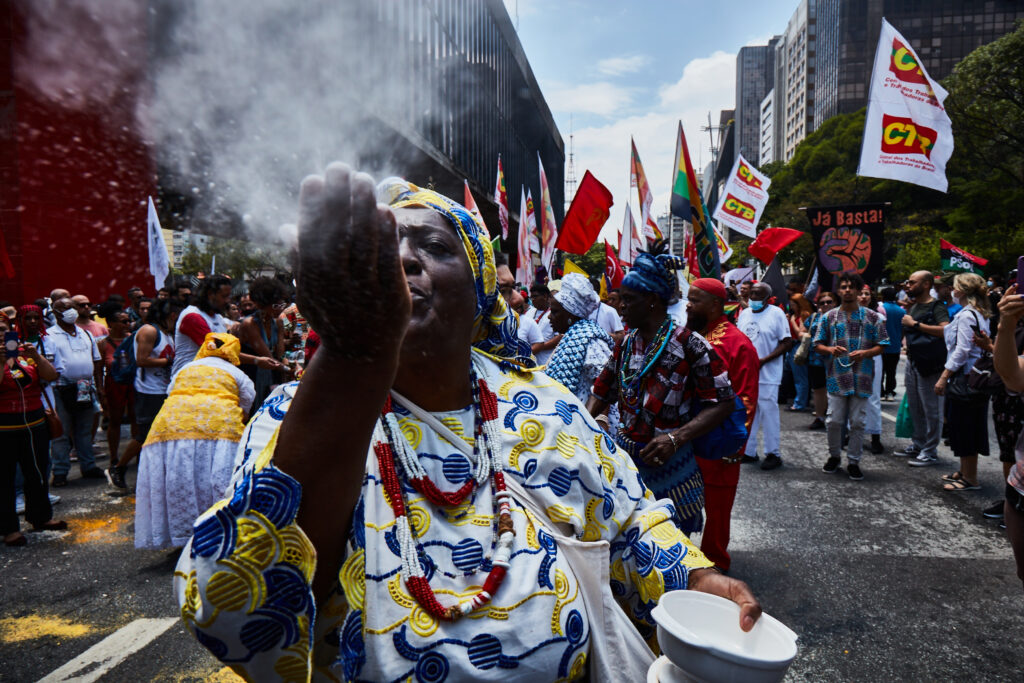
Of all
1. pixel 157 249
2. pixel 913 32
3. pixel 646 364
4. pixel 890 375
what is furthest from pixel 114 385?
pixel 913 32

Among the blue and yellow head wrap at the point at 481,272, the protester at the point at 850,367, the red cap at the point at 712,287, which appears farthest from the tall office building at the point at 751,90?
the blue and yellow head wrap at the point at 481,272

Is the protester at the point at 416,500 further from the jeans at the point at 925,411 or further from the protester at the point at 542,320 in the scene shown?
the jeans at the point at 925,411

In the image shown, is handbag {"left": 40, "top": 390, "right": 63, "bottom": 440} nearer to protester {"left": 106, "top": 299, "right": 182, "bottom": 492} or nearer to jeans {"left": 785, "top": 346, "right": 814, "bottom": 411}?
protester {"left": 106, "top": 299, "right": 182, "bottom": 492}

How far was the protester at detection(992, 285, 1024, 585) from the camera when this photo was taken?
9.95ft

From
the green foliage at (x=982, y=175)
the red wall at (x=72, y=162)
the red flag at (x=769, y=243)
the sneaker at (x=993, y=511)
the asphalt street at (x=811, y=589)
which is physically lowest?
the asphalt street at (x=811, y=589)

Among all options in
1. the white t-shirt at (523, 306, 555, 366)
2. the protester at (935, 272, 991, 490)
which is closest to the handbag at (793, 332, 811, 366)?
the protester at (935, 272, 991, 490)

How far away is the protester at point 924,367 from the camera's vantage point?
7.07m

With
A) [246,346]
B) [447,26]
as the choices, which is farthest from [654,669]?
[246,346]

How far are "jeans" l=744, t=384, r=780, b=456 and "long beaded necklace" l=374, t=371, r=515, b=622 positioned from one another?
628cm

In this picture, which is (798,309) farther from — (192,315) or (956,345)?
(192,315)

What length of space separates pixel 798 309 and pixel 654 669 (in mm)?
11500

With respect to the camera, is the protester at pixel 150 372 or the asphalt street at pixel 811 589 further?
the protester at pixel 150 372

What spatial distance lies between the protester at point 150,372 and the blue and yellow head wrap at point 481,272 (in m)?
5.45

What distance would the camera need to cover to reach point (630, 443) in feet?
12.0
